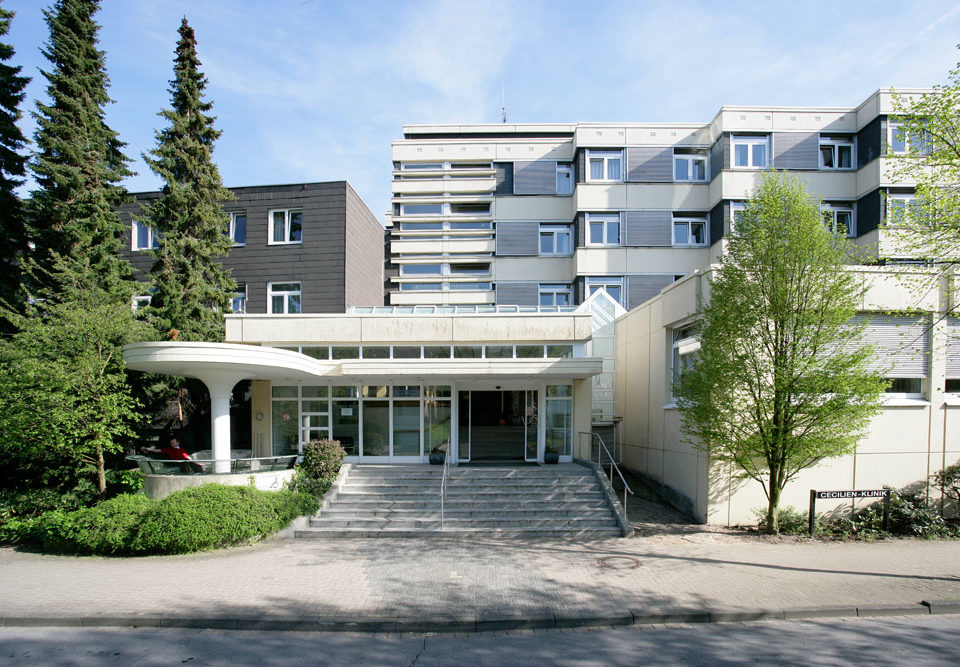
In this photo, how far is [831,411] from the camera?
10.7 metres

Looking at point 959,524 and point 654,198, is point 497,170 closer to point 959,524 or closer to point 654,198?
point 654,198

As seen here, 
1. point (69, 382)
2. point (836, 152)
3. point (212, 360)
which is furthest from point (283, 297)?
point (836, 152)

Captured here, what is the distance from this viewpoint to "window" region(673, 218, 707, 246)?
80.4ft

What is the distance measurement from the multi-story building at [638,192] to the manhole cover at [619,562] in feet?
50.8

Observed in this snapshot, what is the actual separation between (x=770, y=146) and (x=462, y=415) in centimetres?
1708

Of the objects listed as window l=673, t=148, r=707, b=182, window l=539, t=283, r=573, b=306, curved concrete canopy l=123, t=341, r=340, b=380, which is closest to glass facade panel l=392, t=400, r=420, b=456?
curved concrete canopy l=123, t=341, r=340, b=380

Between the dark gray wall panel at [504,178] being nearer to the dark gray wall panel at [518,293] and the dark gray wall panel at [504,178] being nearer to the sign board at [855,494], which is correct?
the dark gray wall panel at [518,293]

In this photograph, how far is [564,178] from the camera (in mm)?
26938

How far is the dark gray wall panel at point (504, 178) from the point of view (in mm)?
27547

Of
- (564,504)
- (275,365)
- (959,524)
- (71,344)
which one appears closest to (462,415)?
(564,504)

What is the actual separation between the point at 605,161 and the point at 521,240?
5.21 m

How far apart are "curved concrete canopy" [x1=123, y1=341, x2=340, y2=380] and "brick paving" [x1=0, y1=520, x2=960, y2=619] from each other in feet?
12.9

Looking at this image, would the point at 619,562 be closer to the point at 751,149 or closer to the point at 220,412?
the point at 220,412

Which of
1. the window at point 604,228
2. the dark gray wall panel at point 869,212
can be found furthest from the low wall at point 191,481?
the dark gray wall panel at point 869,212
